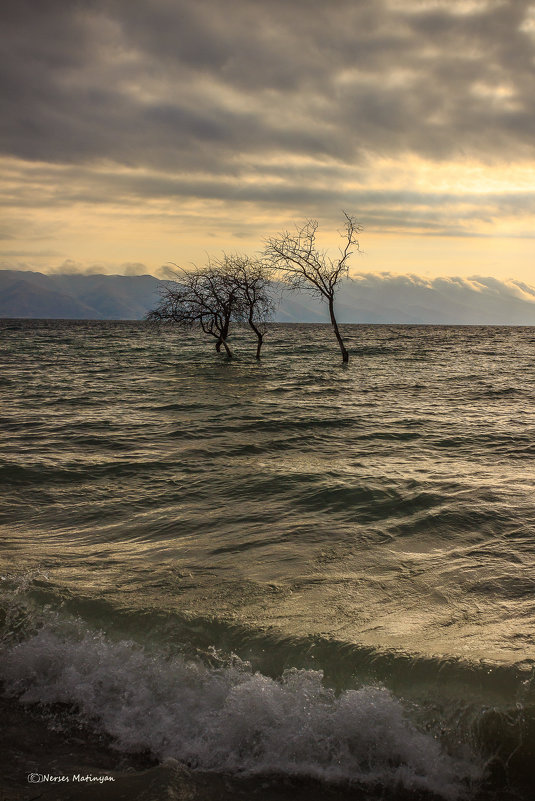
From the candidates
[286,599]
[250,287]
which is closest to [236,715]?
[286,599]

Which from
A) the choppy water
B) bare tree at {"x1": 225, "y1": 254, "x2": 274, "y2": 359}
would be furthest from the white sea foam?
bare tree at {"x1": 225, "y1": 254, "x2": 274, "y2": 359}

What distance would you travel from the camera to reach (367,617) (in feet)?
15.2

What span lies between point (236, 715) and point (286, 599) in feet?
5.20

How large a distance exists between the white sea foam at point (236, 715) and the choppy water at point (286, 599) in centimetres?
1

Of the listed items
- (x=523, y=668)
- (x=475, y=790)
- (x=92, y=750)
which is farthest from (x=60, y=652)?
(x=523, y=668)

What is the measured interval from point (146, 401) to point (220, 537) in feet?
39.9

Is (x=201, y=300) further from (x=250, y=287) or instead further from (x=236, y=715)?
(x=236, y=715)

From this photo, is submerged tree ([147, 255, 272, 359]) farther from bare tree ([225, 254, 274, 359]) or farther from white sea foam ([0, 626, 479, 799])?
white sea foam ([0, 626, 479, 799])

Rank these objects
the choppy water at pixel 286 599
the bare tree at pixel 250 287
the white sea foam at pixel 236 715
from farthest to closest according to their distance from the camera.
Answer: the bare tree at pixel 250 287 → the choppy water at pixel 286 599 → the white sea foam at pixel 236 715

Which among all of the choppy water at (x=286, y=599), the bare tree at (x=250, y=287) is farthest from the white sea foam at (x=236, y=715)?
the bare tree at (x=250, y=287)

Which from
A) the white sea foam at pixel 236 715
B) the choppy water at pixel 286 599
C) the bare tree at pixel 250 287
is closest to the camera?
the white sea foam at pixel 236 715

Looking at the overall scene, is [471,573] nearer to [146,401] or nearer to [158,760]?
[158,760]

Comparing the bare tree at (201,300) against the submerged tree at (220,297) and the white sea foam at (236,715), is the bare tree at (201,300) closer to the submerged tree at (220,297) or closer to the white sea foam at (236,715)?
the submerged tree at (220,297)

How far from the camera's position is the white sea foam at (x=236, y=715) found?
3137 millimetres
